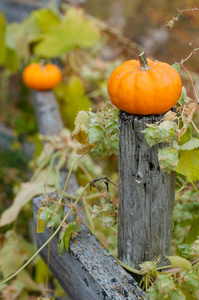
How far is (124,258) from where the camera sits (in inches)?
32.3

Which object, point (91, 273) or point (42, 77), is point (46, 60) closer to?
point (42, 77)

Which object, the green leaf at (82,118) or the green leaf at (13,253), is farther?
the green leaf at (13,253)

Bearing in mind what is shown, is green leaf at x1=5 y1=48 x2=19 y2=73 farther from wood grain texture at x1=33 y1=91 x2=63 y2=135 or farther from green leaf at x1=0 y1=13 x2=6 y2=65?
wood grain texture at x1=33 y1=91 x2=63 y2=135

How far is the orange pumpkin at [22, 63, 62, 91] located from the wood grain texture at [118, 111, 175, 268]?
1636 mm

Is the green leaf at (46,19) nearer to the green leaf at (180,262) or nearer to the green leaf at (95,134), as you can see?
the green leaf at (95,134)

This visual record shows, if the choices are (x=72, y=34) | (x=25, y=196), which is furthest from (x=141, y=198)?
(x=72, y=34)

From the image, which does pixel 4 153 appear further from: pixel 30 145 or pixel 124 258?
pixel 124 258

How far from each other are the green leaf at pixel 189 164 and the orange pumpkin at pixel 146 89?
12cm

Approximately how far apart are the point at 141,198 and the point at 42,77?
170 centimetres

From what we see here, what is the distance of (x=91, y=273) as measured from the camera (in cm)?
76

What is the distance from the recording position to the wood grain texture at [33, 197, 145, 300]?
28.1 inches

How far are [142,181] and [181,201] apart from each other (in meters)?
0.28

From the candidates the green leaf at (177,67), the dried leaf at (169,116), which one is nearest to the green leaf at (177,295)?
the dried leaf at (169,116)

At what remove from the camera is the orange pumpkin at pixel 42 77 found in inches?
88.0
